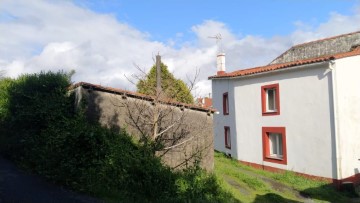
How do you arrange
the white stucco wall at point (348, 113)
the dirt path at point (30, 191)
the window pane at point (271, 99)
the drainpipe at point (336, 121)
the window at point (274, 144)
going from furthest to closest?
the window pane at point (271, 99)
the window at point (274, 144)
the white stucco wall at point (348, 113)
the drainpipe at point (336, 121)
the dirt path at point (30, 191)

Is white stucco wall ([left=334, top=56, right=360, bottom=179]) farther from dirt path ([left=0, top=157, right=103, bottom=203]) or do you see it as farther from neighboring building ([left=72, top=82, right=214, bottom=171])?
dirt path ([left=0, top=157, right=103, bottom=203])

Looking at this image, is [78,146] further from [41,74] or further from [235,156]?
[235,156]

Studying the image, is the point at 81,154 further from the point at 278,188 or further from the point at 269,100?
the point at 269,100

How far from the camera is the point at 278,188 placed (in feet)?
53.5

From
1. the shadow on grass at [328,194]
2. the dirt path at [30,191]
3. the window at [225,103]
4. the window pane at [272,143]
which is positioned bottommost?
the shadow on grass at [328,194]

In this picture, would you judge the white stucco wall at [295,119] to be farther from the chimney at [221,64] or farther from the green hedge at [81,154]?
the green hedge at [81,154]

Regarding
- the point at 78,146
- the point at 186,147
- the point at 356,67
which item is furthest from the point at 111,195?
the point at 356,67

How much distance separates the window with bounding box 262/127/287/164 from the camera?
63.6 feet

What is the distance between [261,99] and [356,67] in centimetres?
508

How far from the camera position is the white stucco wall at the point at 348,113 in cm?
1669

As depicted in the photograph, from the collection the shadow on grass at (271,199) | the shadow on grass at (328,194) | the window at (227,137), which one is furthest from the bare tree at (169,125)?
the window at (227,137)

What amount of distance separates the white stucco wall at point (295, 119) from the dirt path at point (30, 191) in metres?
11.7

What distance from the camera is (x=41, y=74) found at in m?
14.8

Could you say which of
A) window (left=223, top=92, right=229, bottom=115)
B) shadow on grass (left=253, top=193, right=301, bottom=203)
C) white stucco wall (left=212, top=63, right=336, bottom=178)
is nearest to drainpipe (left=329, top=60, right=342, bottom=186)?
white stucco wall (left=212, top=63, right=336, bottom=178)
